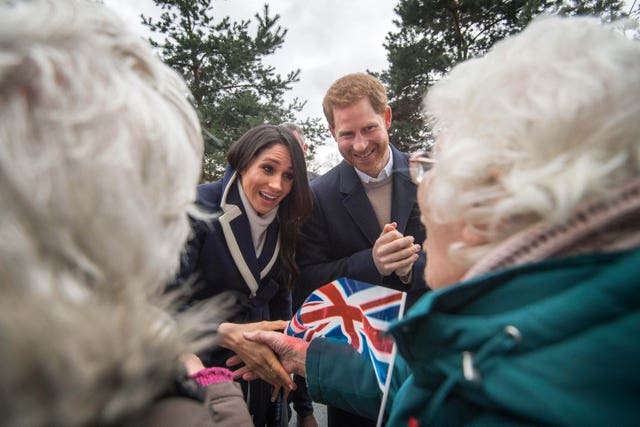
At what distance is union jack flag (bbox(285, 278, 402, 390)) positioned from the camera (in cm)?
133

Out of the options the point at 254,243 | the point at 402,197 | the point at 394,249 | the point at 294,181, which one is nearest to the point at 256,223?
the point at 254,243

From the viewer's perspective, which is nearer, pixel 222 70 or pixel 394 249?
pixel 394 249

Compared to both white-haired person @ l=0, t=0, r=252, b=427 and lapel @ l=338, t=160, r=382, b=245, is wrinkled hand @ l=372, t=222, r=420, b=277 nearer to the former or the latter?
lapel @ l=338, t=160, r=382, b=245

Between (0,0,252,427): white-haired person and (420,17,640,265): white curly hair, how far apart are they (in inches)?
24.5

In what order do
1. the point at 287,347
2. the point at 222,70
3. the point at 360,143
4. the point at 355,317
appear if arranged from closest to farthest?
1. the point at 355,317
2. the point at 287,347
3. the point at 360,143
4. the point at 222,70

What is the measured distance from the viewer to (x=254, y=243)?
7.11 ft

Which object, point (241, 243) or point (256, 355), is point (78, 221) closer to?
point (256, 355)

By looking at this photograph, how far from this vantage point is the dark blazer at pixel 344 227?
2.28 m

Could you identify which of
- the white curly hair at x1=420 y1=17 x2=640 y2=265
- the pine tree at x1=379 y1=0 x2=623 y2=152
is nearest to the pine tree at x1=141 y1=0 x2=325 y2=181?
the pine tree at x1=379 y1=0 x2=623 y2=152

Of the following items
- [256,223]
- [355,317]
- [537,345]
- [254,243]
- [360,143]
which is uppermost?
[360,143]

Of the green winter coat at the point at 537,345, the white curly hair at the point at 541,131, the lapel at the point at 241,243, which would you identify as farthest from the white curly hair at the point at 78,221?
the lapel at the point at 241,243

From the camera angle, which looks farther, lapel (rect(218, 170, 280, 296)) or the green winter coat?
lapel (rect(218, 170, 280, 296))

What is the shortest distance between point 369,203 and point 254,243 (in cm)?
85

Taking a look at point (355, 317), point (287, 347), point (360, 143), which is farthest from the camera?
point (360, 143)
